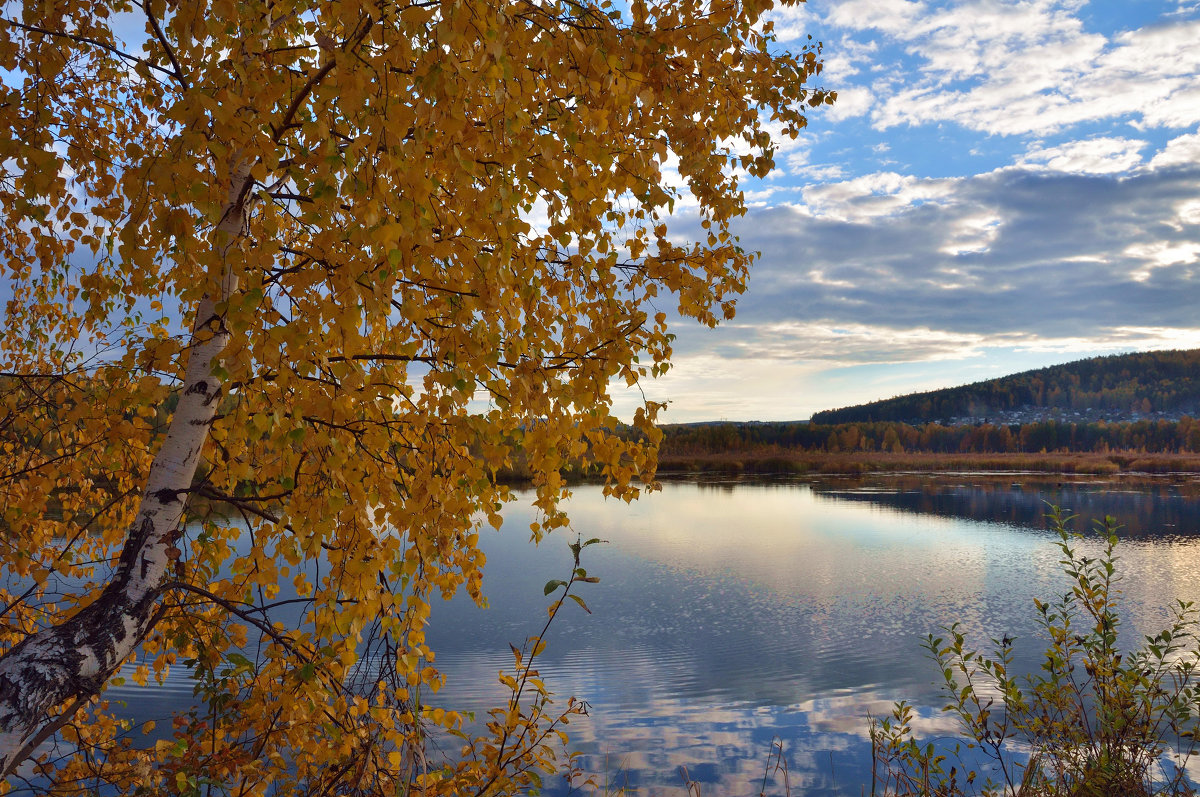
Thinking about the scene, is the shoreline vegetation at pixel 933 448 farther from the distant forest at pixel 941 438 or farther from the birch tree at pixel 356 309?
the birch tree at pixel 356 309

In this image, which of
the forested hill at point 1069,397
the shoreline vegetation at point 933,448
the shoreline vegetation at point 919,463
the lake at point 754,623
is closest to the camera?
the lake at point 754,623

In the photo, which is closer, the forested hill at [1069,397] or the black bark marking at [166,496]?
the black bark marking at [166,496]

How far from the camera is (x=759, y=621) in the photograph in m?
11.9

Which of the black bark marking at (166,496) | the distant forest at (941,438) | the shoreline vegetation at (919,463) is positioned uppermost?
the black bark marking at (166,496)

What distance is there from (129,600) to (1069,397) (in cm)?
11425

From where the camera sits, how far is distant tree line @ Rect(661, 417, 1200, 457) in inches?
2672

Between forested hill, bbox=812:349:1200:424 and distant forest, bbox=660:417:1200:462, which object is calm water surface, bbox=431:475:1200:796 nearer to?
distant forest, bbox=660:417:1200:462

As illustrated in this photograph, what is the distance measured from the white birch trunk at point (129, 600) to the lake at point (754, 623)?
3.55 m

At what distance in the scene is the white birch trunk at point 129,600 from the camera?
6.64 ft

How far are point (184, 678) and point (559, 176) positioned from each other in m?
9.15

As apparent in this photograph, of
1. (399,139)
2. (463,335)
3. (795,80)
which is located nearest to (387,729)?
(463,335)

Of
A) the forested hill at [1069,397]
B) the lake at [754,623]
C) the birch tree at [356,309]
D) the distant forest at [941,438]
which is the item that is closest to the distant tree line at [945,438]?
the distant forest at [941,438]

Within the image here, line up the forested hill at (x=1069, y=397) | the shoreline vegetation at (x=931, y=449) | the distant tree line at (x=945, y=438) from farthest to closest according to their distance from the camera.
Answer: the forested hill at (x=1069, y=397), the distant tree line at (x=945, y=438), the shoreline vegetation at (x=931, y=449)

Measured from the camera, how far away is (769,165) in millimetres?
4402
